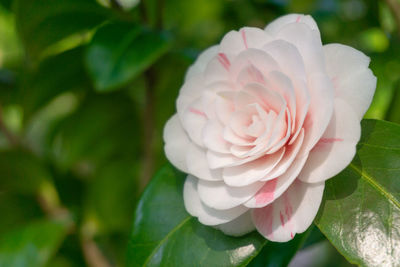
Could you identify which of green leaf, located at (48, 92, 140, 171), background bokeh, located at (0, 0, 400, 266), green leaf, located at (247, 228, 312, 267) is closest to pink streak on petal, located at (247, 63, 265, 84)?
green leaf, located at (247, 228, 312, 267)

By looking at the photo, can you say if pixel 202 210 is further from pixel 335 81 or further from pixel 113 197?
pixel 113 197

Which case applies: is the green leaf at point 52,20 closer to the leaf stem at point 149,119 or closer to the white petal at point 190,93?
the leaf stem at point 149,119

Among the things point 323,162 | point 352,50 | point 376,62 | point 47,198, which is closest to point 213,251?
point 323,162

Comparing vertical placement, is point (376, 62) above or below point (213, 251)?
below

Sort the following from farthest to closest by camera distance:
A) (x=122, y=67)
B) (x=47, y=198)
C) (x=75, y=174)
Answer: (x=75, y=174), (x=47, y=198), (x=122, y=67)

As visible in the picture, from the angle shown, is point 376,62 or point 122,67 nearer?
point 122,67

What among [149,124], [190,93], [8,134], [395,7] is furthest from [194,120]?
[8,134]

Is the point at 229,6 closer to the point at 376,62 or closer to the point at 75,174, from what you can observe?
the point at 376,62
